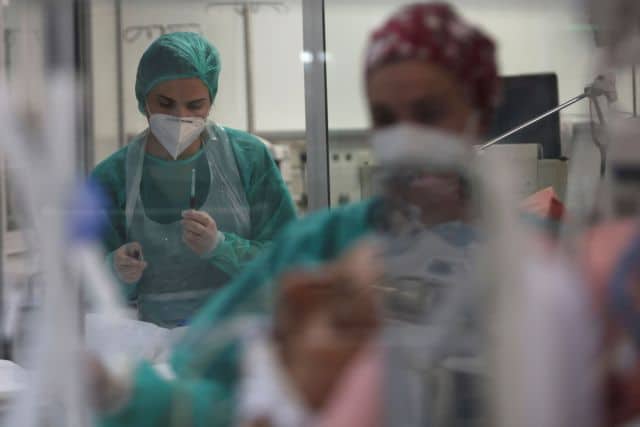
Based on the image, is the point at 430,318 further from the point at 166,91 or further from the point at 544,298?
the point at 166,91

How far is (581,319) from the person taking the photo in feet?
1.86

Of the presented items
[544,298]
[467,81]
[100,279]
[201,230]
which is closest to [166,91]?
[201,230]

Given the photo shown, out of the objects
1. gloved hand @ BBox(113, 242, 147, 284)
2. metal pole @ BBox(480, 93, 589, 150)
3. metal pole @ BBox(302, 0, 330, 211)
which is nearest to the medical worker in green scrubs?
gloved hand @ BBox(113, 242, 147, 284)

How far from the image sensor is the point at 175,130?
1055 mm

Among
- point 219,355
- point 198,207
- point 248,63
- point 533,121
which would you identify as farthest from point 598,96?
point 248,63

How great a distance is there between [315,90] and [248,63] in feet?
0.75

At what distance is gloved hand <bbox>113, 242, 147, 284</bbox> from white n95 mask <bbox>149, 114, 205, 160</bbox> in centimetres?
15

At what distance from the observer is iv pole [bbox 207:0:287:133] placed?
1399 millimetres

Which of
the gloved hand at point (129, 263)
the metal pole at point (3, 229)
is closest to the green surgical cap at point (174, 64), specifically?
the gloved hand at point (129, 263)

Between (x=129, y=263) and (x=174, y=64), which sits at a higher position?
(x=174, y=64)

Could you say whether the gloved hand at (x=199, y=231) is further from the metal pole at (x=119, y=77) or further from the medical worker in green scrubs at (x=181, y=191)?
the metal pole at (x=119, y=77)

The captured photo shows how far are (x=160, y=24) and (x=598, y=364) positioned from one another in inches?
38.9

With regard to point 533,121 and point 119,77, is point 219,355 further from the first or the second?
point 119,77

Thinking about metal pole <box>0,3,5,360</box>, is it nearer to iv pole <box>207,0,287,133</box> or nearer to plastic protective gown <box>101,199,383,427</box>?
plastic protective gown <box>101,199,383,427</box>
